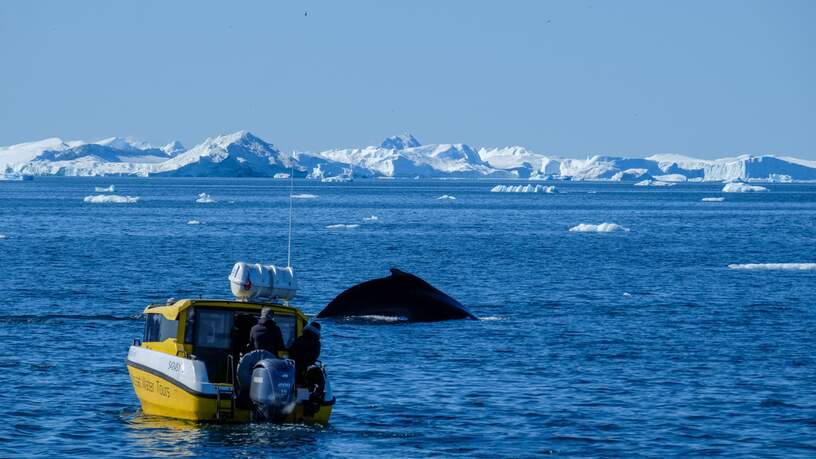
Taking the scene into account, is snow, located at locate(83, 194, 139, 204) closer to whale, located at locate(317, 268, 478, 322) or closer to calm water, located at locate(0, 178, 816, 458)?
calm water, located at locate(0, 178, 816, 458)

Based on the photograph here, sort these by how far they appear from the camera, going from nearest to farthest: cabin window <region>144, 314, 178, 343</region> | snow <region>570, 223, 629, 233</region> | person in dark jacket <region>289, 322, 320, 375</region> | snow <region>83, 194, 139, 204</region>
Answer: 1. person in dark jacket <region>289, 322, 320, 375</region>
2. cabin window <region>144, 314, 178, 343</region>
3. snow <region>570, 223, 629, 233</region>
4. snow <region>83, 194, 139, 204</region>

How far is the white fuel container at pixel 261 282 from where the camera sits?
27.5 meters

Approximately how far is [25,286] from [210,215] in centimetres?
8921

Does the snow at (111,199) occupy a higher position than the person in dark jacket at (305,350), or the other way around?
the person in dark jacket at (305,350)

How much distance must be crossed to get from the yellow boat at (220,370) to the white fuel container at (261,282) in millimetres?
62

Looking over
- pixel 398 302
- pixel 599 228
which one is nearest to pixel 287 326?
pixel 398 302

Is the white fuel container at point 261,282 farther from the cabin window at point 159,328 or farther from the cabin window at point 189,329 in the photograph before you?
the cabin window at point 159,328

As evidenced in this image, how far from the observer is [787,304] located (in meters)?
52.7

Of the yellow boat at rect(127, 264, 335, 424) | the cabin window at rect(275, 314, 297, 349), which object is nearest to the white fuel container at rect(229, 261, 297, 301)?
the yellow boat at rect(127, 264, 335, 424)

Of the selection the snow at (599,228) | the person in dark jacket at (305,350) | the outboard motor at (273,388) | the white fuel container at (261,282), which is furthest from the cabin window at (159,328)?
the snow at (599,228)

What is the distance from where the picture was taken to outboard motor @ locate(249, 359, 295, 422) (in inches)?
987

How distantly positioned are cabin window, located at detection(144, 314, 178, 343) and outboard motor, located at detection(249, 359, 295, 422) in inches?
105

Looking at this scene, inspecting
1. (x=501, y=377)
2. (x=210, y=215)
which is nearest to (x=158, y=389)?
(x=501, y=377)

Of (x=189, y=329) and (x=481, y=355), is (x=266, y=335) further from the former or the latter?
(x=481, y=355)
